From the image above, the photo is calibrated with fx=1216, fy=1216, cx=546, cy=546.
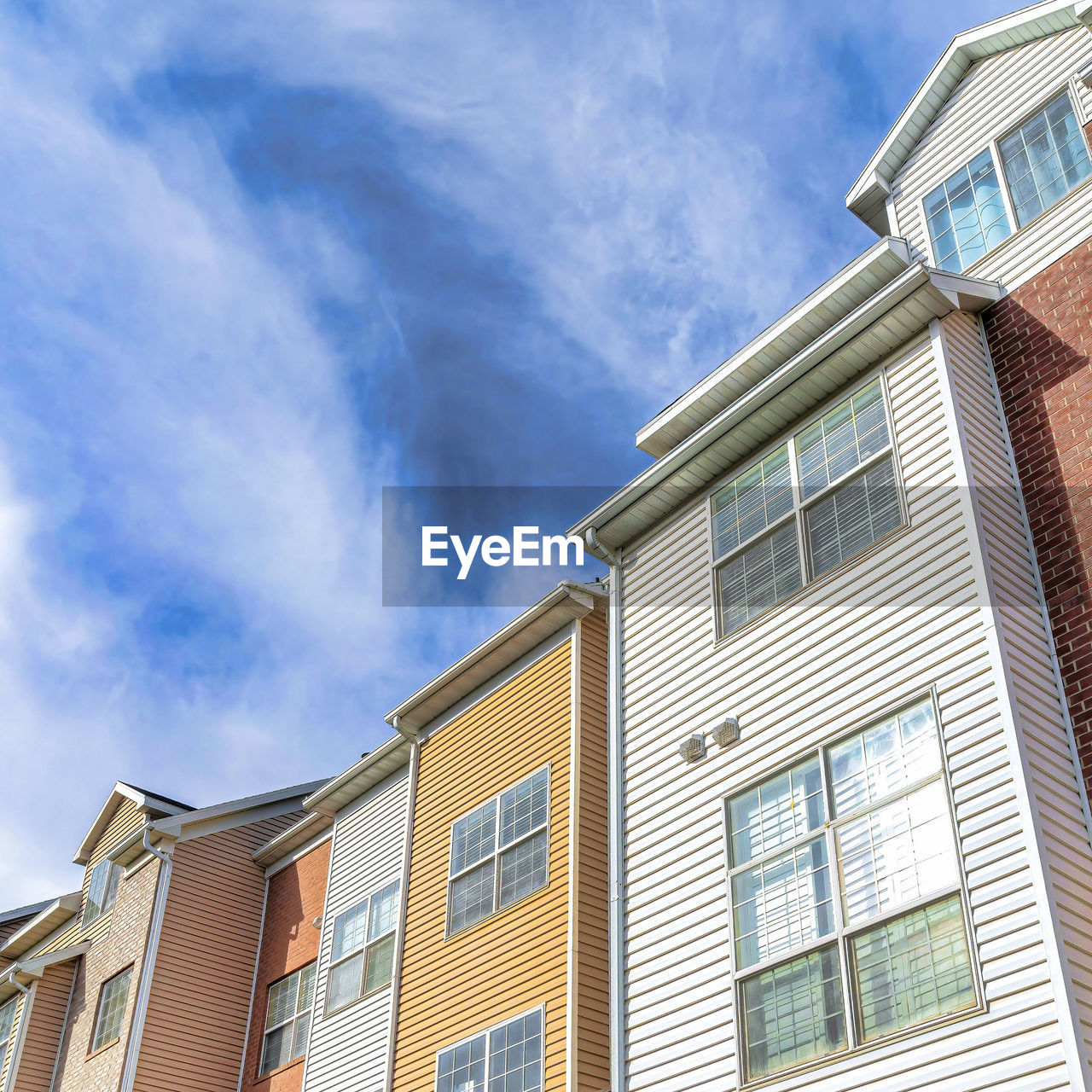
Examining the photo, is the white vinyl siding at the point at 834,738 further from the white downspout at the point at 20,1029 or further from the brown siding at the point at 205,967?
the white downspout at the point at 20,1029

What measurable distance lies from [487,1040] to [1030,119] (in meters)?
12.1

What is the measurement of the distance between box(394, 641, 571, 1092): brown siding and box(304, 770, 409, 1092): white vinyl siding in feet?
2.88

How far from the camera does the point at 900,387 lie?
39.5 feet

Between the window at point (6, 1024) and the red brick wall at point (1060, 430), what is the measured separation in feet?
77.2

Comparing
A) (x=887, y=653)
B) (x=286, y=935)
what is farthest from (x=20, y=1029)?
(x=887, y=653)

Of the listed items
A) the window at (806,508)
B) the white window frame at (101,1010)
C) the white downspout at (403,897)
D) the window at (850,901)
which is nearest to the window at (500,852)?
the white downspout at (403,897)

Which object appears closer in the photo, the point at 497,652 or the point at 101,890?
the point at 497,652

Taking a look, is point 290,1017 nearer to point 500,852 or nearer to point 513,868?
point 500,852

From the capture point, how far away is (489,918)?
15.0 meters

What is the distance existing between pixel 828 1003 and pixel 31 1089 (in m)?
20.1

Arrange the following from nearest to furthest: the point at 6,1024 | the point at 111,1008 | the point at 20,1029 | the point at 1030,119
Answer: the point at 1030,119 → the point at 111,1008 → the point at 20,1029 → the point at 6,1024

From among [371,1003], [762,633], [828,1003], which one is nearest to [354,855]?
[371,1003]

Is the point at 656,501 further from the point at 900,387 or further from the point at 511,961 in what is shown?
the point at 511,961

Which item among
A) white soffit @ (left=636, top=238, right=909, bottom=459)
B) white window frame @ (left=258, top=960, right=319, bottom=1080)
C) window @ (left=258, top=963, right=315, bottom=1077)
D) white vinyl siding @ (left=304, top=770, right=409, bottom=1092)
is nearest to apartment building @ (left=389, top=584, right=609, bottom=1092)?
white vinyl siding @ (left=304, top=770, right=409, bottom=1092)
